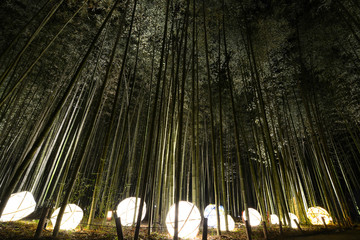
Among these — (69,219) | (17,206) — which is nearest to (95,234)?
(69,219)

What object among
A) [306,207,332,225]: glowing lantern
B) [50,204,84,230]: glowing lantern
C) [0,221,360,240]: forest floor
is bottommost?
[0,221,360,240]: forest floor

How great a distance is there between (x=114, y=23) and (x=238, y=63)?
9.59 ft

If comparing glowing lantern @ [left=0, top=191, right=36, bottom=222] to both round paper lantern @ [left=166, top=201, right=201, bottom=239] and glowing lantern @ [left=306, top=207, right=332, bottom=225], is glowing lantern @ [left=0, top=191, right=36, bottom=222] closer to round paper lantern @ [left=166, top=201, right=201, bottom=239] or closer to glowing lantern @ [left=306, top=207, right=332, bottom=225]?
round paper lantern @ [left=166, top=201, right=201, bottom=239]

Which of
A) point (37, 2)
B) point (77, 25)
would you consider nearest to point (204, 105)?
point (77, 25)

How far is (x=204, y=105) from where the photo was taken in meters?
5.61

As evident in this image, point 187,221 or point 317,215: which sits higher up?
point 317,215

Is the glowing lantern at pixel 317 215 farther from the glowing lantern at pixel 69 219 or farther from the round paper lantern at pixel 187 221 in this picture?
the glowing lantern at pixel 69 219

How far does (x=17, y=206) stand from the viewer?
97.3 inches

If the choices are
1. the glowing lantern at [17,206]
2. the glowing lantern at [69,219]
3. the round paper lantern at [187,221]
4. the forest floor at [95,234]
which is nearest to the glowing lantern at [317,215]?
the forest floor at [95,234]

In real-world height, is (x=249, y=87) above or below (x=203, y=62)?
below

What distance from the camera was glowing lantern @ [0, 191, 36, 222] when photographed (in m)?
2.40

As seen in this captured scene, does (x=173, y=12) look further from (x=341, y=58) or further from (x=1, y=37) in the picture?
(x=341, y=58)

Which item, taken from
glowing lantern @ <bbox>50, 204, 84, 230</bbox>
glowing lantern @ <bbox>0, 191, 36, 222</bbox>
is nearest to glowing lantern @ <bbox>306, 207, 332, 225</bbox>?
glowing lantern @ <bbox>50, 204, 84, 230</bbox>

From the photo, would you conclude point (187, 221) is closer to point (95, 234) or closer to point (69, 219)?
point (95, 234)
